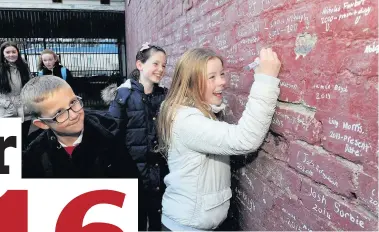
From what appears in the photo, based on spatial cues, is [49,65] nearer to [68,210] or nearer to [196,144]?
[68,210]

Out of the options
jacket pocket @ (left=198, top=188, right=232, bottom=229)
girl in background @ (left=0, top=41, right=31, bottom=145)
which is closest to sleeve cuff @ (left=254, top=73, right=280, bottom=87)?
jacket pocket @ (left=198, top=188, right=232, bottom=229)

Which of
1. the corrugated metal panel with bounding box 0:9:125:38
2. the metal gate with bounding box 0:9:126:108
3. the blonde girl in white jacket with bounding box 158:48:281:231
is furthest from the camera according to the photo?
the metal gate with bounding box 0:9:126:108

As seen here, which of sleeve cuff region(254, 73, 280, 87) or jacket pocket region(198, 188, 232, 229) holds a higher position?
sleeve cuff region(254, 73, 280, 87)

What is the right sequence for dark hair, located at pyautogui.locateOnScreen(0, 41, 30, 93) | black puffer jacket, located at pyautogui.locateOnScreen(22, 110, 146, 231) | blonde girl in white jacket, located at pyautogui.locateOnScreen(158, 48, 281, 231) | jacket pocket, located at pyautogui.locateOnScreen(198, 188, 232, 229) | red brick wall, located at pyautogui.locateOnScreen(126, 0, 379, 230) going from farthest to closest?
dark hair, located at pyautogui.locateOnScreen(0, 41, 30, 93)
black puffer jacket, located at pyautogui.locateOnScreen(22, 110, 146, 231)
jacket pocket, located at pyautogui.locateOnScreen(198, 188, 232, 229)
blonde girl in white jacket, located at pyautogui.locateOnScreen(158, 48, 281, 231)
red brick wall, located at pyautogui.locateOnScreen(126, 0, 379, 230)

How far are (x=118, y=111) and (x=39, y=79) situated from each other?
0.73m

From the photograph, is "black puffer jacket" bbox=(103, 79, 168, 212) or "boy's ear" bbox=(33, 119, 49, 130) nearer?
"boy's ear" bbox=(33, 119, 49, 130)

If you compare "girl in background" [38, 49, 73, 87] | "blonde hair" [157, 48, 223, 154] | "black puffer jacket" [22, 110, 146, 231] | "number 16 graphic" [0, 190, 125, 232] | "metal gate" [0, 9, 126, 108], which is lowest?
"number 16 graphic" [0, 190, 125, 232]

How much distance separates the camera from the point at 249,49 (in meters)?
1.75

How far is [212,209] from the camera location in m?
1.65

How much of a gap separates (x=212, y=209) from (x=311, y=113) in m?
0.70

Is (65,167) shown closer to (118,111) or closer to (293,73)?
(118,111)

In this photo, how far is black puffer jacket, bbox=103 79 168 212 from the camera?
2395 millimetres

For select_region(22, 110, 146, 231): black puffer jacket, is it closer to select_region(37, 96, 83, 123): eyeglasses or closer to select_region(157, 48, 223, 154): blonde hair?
select_region(37, 96, 83, 123): eyeglasses

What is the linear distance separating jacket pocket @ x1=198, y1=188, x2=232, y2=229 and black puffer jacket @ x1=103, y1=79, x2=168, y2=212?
2.77 ft
